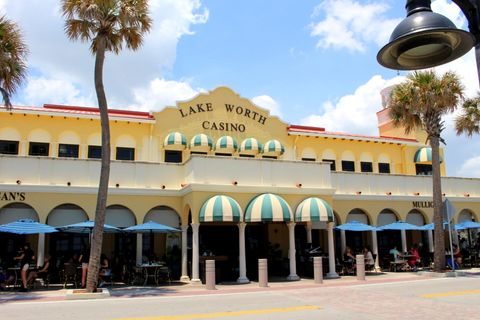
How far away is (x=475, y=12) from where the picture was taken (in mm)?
4453

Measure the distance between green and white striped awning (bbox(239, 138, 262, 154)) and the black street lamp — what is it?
76.1 feet

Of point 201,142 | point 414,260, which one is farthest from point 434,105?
point 201,142

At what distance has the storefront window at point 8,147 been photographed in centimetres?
2572

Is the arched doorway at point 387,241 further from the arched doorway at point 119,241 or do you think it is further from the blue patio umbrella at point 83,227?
the blue patio umbrella at point 83,227

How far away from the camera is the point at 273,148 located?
29250 millimetres

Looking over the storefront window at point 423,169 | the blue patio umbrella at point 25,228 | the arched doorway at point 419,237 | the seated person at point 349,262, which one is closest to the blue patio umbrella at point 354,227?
the seated person at point 349,262

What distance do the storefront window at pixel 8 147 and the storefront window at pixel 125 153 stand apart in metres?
5.61

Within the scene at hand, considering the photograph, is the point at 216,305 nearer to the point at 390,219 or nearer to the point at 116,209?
the point at 116,209

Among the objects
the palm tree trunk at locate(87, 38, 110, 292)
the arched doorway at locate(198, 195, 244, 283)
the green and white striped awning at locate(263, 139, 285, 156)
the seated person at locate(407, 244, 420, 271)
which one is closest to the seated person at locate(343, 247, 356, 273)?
the seated person at locate(407, 244, 420, 271)

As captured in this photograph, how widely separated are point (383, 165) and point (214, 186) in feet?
54.8

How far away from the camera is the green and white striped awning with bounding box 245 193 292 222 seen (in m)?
21.7

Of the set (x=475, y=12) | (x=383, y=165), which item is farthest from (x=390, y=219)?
(x=475, y=12)

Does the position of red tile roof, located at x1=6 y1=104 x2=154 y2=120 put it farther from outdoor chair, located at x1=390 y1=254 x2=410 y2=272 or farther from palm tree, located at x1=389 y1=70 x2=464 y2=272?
outdoor chair, located at x1=390 y1=254 x2=410 y2=272

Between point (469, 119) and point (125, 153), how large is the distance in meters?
20.6
